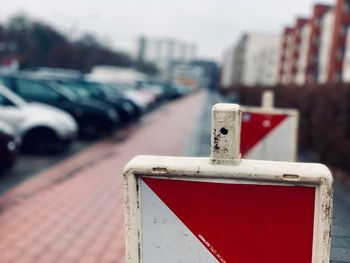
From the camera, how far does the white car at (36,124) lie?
1006 cm

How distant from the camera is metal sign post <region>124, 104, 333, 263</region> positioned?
1.54 meters

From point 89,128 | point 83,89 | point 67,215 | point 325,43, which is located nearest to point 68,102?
point 89,128

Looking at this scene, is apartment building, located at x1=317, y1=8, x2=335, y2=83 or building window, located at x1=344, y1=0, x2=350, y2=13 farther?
apartment building, located at x1=317, y1=8, x2=335, y2=83

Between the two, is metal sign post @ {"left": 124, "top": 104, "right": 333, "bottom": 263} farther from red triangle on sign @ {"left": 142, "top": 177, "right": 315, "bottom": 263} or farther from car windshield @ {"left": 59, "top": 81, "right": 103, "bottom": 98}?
car windshield @ {"left": 59, "top": 81, "right": 103, "bottom": 98}

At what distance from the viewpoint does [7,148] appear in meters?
7.75

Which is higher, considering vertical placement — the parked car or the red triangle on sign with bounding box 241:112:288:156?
the red triangle on sign with bounding box 241:112:288:156

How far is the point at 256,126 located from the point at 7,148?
474cm

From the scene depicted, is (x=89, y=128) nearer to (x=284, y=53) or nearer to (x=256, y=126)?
(x=256, y=126)

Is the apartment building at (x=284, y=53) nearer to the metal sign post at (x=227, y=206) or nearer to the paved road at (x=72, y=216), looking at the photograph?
the paved road at (x=72, y=216)

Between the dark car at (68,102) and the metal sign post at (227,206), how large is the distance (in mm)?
10940

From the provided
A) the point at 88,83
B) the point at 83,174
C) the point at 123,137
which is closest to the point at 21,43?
the point at 88,83

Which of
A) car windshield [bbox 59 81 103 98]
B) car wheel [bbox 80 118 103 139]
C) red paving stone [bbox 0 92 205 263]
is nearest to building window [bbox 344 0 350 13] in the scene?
car windshield [bbox 59 81 103 98]

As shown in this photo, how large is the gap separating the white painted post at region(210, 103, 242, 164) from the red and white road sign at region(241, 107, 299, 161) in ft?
10.3

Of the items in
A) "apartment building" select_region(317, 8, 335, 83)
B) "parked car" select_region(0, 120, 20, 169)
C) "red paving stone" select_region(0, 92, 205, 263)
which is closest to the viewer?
"red paving stone" select_region(0, 92, 205, 263)
